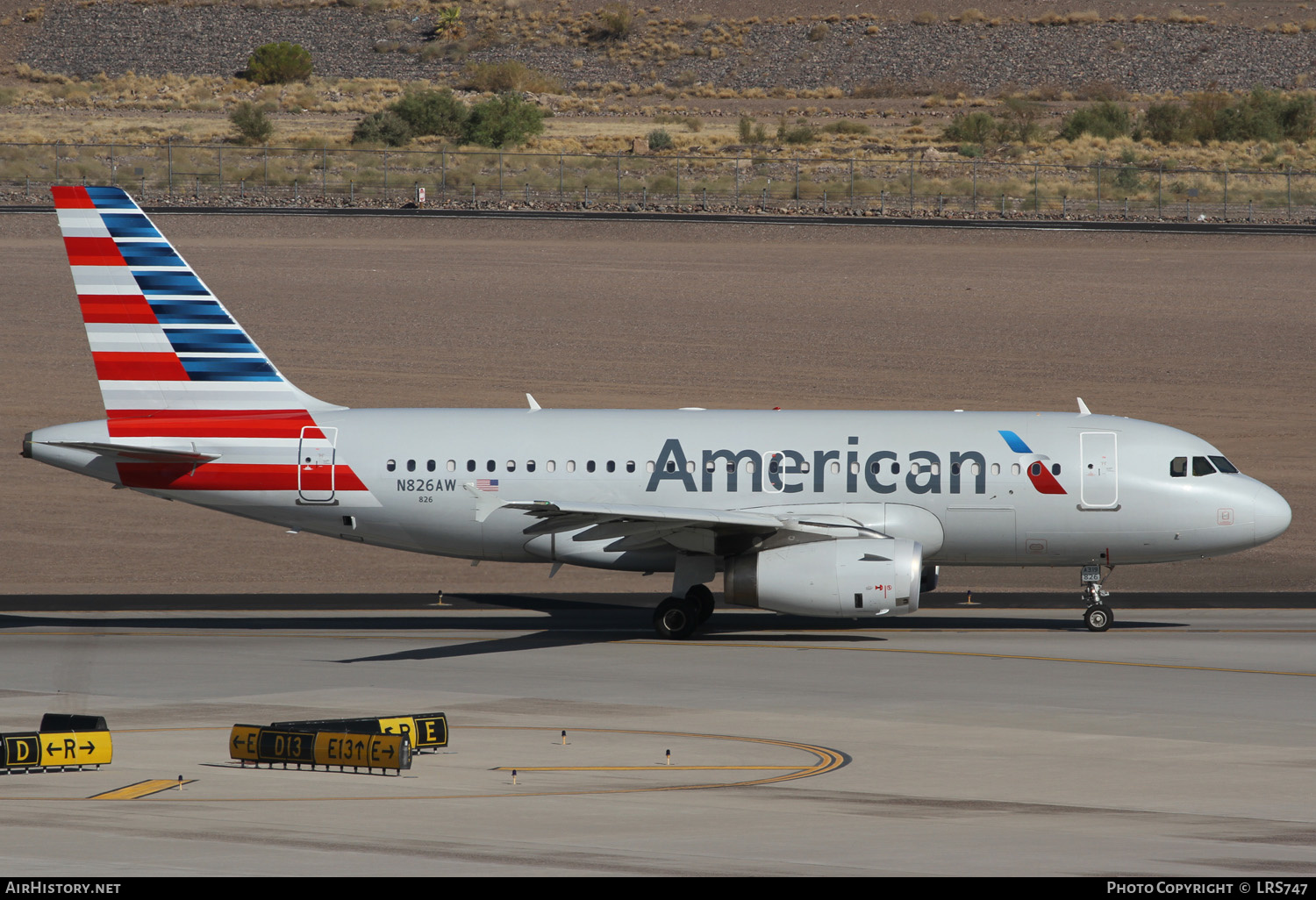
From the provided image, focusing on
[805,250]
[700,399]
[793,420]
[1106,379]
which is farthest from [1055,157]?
[793,420]

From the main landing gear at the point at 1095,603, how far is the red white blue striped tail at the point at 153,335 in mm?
15803

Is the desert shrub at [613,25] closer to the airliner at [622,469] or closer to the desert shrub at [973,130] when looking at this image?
the desert shrub at [973,130]

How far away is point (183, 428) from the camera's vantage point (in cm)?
3203

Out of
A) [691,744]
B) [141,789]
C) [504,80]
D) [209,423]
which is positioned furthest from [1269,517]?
[504,80]

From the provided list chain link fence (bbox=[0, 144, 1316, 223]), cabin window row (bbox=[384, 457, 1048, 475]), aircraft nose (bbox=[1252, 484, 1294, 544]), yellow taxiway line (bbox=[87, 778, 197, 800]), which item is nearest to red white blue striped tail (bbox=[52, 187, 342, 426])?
cabin window row (bbox=[384, 457, 1048, 475])

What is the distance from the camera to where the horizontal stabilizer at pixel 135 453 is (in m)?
31.2

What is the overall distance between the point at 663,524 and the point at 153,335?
11.3 meters

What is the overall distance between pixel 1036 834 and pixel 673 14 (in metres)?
147

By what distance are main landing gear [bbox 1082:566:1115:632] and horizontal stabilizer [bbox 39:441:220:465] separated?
57.3 feet

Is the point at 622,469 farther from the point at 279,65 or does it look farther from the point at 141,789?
the point at 279,65

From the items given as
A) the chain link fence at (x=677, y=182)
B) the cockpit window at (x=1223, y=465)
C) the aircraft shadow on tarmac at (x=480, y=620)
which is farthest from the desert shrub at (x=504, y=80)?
the cockpit window at (x=1223, y=465)

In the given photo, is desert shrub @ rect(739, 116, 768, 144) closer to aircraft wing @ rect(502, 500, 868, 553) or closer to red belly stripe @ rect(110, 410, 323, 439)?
red belly stripe @ rect(110, 410, 323, 439)

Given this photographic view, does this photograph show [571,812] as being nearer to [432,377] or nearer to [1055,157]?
[432,377]

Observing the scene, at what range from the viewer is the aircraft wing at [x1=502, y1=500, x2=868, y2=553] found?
29047 millimetres
